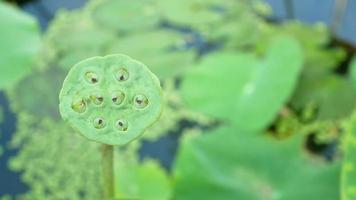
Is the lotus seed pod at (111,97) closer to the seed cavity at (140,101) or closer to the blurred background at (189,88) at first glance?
the seed cavity at (140,101)

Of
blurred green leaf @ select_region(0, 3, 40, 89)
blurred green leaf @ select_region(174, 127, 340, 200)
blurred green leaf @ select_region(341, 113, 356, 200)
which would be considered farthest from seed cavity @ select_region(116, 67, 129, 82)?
blurred green leaf @ select_region(0, 3, 40, 89)

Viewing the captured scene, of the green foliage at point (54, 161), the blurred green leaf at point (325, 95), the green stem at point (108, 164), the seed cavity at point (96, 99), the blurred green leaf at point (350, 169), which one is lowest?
the seed cavity at point (96, 99)

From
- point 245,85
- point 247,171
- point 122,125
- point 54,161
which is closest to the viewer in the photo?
point 122,125

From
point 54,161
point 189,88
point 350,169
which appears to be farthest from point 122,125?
point 54,161

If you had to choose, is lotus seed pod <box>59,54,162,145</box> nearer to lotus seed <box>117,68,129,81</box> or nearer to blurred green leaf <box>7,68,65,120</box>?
lotus seed <box>117,68,129,81</box>

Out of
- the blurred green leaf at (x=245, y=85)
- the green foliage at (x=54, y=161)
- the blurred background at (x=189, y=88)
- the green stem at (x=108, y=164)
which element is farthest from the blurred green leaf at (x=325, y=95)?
the green stem at (x=108, y=164)

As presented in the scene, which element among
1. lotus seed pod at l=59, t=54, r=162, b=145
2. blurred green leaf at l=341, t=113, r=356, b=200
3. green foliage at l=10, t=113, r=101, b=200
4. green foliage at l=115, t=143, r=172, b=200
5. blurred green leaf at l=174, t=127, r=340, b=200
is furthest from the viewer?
green foliage at l=10, t=113, r=101, b=200

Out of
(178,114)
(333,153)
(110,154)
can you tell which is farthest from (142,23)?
(110,154)

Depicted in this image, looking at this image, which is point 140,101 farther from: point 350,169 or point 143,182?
point 143,182

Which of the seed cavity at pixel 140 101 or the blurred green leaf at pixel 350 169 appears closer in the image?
the seed cavity at pixel 140 101
